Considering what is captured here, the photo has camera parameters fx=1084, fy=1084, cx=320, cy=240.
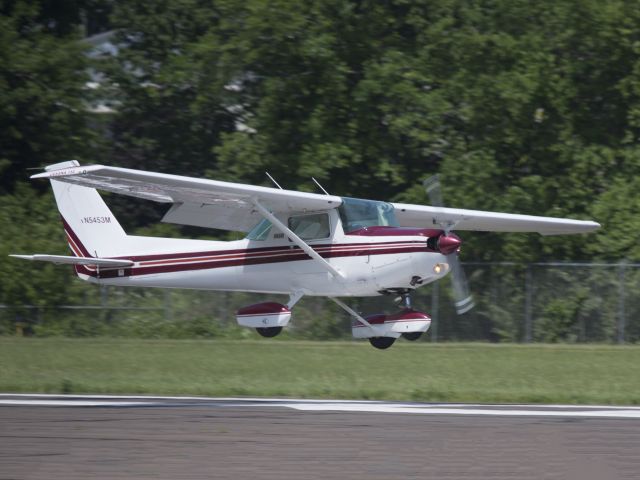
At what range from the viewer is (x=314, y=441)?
12.2 metres

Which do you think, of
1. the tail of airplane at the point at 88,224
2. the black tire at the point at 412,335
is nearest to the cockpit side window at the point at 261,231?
the tail of airplane at the point at 88,224

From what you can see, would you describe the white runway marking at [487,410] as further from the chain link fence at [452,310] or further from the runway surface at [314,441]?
the chain link fence at [452,310]

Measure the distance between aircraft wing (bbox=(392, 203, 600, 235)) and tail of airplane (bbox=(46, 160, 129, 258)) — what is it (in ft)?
16.6

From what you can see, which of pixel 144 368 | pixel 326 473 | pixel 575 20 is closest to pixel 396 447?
pixel 326 473

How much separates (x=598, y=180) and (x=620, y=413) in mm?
13982

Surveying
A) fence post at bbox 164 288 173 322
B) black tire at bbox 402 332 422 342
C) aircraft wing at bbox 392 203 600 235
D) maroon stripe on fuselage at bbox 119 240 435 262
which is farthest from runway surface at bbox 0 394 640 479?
fence post at bbox 164 288 173 322

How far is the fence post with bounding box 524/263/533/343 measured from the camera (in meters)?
26.6

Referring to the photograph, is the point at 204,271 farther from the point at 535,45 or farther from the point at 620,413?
the point at 535,45

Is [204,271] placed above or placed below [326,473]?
below

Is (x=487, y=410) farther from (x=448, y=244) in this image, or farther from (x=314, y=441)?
(x=314, y=441)

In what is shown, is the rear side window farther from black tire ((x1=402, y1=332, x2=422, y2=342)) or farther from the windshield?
black tire ((x1=402, y1=332, x2=422, y2=342))

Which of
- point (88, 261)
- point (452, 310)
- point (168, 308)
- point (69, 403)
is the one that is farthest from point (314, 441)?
point (168, 308)

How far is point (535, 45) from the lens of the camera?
29125 mm

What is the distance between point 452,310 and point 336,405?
36.2 ft
